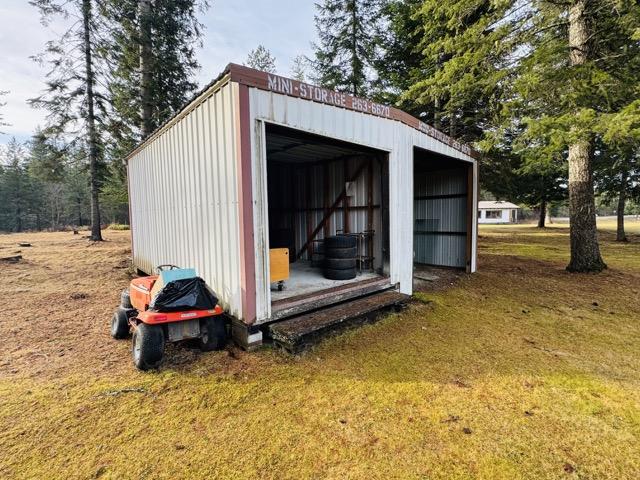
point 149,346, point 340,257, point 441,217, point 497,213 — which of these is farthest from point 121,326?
point 497,213

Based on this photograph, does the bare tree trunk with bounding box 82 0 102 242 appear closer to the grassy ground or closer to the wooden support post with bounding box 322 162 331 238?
the grassy ground

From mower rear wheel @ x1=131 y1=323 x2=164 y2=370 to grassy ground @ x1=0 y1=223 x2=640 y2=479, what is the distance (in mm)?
132

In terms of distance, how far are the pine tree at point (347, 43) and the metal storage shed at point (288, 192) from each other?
7.33 meters

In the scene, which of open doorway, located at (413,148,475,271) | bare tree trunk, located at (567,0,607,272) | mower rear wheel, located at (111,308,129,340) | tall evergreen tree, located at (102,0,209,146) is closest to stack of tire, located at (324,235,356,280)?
mower rear wheel, located at (111,308,129,340)

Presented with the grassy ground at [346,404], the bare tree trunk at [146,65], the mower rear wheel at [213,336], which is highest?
the bare tree trunk at [146,65]

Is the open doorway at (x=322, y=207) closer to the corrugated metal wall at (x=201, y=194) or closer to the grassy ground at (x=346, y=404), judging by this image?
the corrugated metal wall at (x=201, y=194)

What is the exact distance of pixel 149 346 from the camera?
3072 mm

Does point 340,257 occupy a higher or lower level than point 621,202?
lower

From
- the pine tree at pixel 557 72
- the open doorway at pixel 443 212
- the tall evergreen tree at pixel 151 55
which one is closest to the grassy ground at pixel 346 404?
the pine tree at pixel 557 72

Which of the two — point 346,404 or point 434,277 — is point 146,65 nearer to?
point 434,277

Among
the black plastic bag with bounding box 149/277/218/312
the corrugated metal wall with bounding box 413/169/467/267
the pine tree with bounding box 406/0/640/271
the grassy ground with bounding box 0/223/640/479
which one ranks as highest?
the pine tree with bounding box 406/0/640/271

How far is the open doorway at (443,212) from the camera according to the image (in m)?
8.38

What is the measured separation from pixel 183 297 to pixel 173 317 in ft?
0.72

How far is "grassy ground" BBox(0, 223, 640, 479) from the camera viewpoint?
1.98 m
